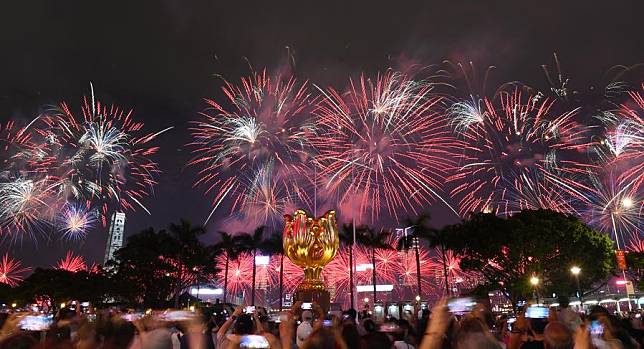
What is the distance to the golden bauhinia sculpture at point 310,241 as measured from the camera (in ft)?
101

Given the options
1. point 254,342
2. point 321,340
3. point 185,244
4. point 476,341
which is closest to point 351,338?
point 254,342

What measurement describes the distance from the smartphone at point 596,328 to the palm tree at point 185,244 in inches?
2125

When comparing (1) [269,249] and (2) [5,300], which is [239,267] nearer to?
(1) [269,249]

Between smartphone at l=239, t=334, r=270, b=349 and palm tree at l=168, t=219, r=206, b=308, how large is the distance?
2141 inches

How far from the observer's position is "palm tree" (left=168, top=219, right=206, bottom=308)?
188ft

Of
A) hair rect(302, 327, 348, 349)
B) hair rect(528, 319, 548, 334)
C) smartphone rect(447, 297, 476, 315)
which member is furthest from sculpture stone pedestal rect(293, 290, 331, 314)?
hair rect(302, 327, 348, 349)

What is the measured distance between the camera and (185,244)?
5750 cm

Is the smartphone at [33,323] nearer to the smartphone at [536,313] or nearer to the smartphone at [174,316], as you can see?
the smartphone at [174,316]

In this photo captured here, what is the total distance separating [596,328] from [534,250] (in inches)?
1441

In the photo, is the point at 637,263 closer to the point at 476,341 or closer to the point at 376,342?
the point at 476,341

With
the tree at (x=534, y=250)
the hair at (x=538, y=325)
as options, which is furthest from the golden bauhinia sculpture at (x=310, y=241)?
the hair at (x=538, y=325)

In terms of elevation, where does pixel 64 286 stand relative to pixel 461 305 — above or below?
above

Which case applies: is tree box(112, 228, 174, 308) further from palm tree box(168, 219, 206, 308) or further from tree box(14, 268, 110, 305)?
tree box(14, 268, 110, 305)

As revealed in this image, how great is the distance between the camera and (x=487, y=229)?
43.1m
